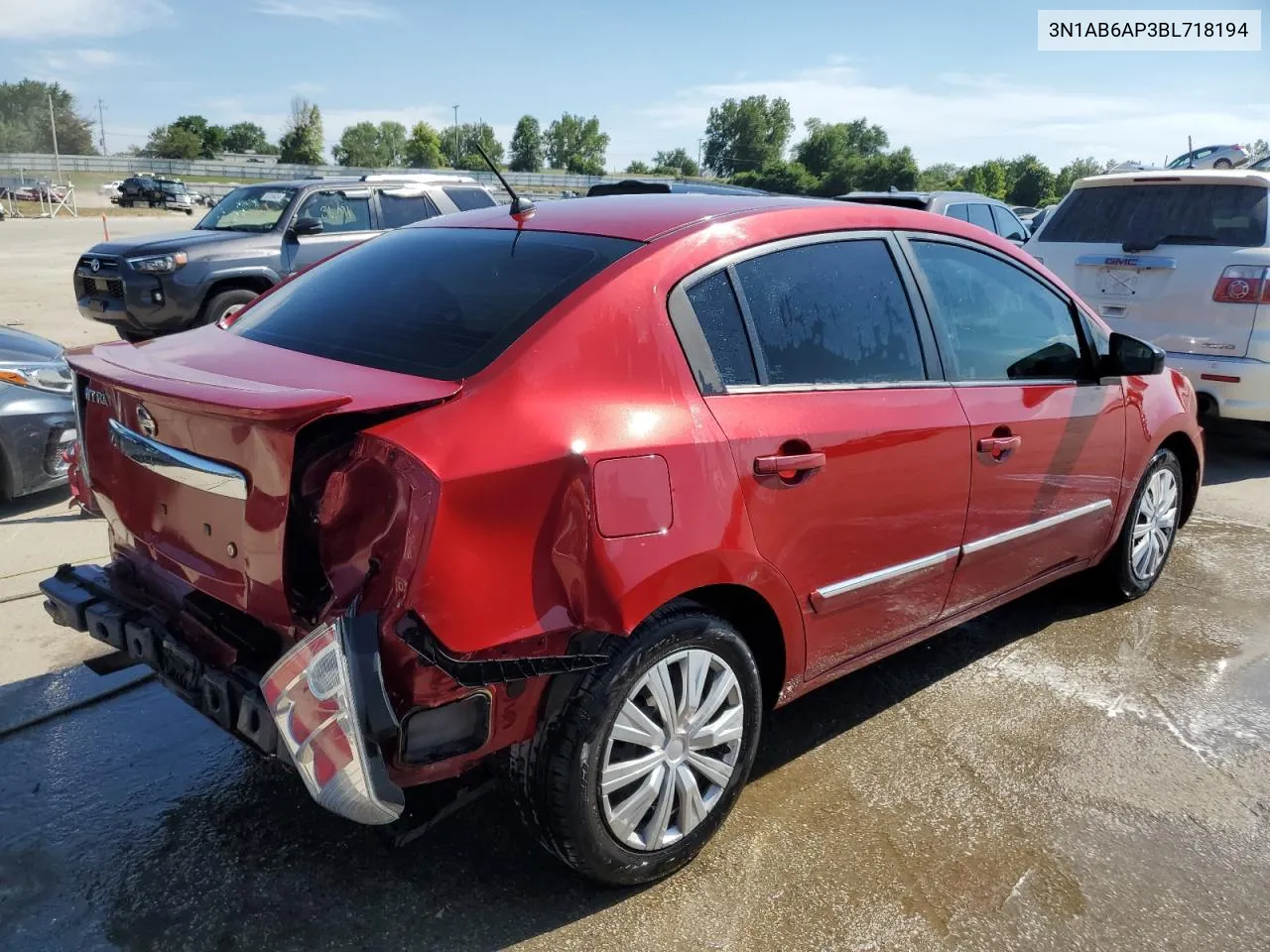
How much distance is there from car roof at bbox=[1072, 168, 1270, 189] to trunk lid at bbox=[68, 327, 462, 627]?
6423 millimetres

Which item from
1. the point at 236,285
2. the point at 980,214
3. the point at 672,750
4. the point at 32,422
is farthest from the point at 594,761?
the point at 980,214

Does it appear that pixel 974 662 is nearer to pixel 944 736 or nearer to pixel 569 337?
pixel 944 736

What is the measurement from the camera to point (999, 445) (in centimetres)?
337

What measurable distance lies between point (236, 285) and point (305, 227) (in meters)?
0.87

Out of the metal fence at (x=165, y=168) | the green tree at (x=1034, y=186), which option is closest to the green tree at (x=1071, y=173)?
the green tree at (x=1034, y=186)

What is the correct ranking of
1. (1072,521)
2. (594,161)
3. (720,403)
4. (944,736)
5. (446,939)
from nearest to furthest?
(446,939) → (720,403) → (944,736) → (1072,521) → (594,161)

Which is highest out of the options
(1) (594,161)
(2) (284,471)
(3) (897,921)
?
(1) (594,161)

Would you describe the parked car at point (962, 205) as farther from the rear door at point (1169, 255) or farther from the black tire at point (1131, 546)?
the black tire at point (1131, 546)

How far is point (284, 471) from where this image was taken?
2.16m

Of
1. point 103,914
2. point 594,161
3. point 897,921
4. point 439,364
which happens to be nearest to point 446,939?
point 103,914

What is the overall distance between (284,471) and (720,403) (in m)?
1.08

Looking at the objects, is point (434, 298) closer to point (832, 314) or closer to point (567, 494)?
point (567, 494)

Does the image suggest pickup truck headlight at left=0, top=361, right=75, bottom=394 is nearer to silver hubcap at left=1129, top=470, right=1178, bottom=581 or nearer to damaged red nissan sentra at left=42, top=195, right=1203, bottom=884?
damaged red nissan sentra at left=42, top=195, right=1203, bottom=884

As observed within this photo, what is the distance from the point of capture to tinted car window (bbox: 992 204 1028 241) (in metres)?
11.9
